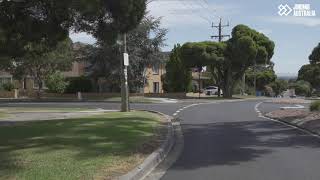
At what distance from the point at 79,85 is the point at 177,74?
10488 millimetres

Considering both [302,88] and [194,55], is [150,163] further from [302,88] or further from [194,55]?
[302,88]

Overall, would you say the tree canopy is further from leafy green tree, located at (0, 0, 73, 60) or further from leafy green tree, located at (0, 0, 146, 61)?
leafy green tree, located at (0, 0, 73, 60)

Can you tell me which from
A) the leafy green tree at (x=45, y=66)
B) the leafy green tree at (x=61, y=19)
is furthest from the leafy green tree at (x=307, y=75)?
the leafy green tree at (x=61, y=19)

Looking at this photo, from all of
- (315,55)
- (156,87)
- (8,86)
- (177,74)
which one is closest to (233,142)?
(315,55)

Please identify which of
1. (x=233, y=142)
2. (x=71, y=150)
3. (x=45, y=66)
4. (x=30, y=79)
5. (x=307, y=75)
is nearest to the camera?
(x=71, y=150)

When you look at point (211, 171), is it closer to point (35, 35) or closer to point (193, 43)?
point (35, 35)

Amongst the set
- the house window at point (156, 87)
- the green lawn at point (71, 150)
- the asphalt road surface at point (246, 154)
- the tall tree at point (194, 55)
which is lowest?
the asphalt road surface at point (246, 154)

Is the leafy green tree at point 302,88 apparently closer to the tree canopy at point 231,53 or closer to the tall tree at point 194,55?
the tree canopy at point 231,53

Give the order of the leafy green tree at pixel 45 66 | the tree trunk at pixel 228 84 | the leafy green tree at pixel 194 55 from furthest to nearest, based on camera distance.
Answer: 1. the tree trunk at pixel 228 84
2. the leafy green tree at pixel 194 55
3. the leafy green tree at pixel 45 66

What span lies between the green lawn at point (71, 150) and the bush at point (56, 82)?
3883cm

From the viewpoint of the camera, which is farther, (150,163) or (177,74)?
(177,74)

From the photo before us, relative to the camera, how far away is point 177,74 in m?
66.8

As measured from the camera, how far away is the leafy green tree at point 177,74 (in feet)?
215

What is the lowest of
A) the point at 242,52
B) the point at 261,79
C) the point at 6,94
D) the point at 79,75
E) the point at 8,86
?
A: the point at 6,94
